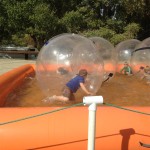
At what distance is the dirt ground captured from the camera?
6451 mm

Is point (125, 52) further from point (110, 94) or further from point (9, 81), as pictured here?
point (9, 81)

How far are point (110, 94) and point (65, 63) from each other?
1878 mm

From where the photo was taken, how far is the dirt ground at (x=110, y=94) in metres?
6.45

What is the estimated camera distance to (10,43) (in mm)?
24469

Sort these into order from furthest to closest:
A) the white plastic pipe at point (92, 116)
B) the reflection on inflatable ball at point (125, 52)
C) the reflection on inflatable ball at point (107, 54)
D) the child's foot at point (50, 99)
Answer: the reflection on inflatable ball at point (125, 52), the reflection on inflatable ball at point (107, 54), the child's foot at point (50, 99), the white plastic pipe at point (92, 116)

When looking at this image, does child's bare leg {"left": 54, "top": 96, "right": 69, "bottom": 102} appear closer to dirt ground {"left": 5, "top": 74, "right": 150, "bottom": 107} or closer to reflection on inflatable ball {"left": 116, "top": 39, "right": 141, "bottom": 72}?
dirt ground {"left": 5, "top": 74, "right": 150, "bottom": 107}

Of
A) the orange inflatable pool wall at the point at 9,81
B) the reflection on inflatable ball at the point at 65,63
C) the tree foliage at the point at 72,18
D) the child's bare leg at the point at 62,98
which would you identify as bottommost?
the child's bare leg at the point at 62,98

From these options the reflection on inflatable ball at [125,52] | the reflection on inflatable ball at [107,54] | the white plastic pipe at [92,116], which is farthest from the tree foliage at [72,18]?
the white plastic pipe at [92,116]

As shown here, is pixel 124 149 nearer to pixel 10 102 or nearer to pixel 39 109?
pixel 39 109

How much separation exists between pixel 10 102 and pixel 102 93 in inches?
88.4

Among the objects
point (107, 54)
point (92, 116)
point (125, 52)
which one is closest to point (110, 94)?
point (107, 54)

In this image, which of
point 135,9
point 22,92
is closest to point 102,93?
point 22,92

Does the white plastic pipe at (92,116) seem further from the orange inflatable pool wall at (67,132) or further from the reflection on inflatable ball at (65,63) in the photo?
the reflection on inflatable ball at (65,63)

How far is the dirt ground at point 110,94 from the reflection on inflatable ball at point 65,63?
343mm
